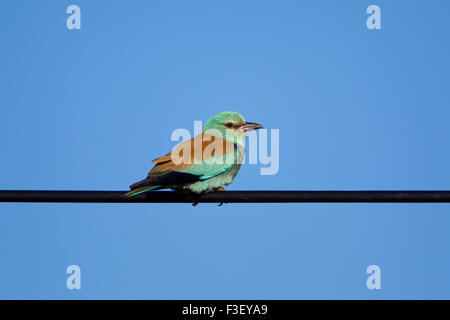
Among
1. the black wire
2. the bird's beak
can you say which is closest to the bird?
the bird's beak

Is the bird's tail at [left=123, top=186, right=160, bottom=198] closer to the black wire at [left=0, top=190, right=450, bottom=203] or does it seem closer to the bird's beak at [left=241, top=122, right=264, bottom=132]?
the black wire at [left=0, top=190, right=450, bottom=203]

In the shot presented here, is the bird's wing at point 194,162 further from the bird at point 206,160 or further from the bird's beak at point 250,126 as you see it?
the bird's beak at point 250,126

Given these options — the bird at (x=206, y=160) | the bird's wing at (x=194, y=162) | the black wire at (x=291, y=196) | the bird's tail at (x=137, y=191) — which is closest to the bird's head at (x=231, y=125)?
the bird at (x=206, y=160)

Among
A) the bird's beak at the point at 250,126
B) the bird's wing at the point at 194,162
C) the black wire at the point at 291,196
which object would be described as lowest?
the black wire at the point at 291,196

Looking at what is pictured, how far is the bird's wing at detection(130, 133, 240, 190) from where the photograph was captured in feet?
18.0

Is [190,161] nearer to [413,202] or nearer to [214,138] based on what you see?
[214,138]

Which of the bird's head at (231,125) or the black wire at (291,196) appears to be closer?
the black wire at (291,196)

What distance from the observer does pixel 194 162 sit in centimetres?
591

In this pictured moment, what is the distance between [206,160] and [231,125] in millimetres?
1191

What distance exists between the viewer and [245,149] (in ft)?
22.7

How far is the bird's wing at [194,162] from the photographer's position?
5.47m

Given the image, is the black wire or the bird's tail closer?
the black wire
